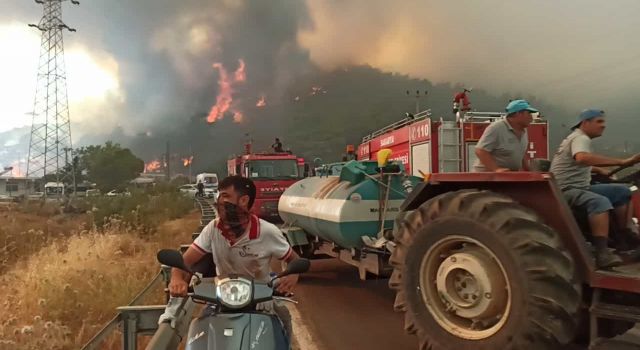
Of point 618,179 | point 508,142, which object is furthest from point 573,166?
point 618,179

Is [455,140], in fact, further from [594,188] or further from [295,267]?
[295,267]

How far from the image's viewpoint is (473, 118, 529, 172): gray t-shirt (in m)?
4.89

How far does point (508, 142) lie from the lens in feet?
16.1

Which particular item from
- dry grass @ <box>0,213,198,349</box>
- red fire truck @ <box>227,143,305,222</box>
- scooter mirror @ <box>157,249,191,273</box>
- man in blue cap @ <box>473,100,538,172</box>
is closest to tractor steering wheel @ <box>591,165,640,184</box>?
man in blue cap @ <box>473,100,538,172</box>

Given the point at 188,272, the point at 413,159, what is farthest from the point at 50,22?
the point at 188,272

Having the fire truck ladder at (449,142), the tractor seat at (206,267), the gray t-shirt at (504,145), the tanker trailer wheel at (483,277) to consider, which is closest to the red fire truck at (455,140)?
the fire truck ladder at (449,142)

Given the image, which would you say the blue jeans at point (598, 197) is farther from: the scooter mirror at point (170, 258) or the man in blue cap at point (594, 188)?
the scooter mirror at point (170, 258)

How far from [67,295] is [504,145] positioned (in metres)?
5.29

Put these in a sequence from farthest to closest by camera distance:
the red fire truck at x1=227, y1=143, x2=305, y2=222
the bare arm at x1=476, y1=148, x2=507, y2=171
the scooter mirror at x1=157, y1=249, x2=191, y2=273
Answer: the red fire truck at x1=227, y1=143, x2=305, y2=222, the bare arm at x1=476, y1=148, x2=507, y2=171, the scooter mirror at x1=157, y1=249, x2=191, y2=273

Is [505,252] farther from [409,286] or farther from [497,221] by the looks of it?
[409,286]

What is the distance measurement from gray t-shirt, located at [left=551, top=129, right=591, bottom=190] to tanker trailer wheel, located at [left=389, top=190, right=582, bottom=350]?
630mm

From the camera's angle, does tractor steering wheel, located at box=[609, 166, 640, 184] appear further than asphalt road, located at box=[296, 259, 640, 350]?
No

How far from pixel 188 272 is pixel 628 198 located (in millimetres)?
3297

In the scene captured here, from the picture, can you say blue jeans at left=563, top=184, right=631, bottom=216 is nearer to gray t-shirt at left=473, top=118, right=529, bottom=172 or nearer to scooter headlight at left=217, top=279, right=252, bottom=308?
gray t-shirt at left=473, top=118, right=529, bottom=172
